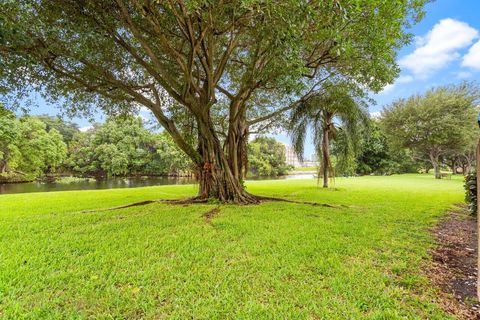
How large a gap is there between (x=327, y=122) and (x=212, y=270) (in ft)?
33.9

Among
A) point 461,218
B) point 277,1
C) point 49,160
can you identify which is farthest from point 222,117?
point 49,160

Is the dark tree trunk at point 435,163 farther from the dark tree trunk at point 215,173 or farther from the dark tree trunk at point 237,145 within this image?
the dark tree trunk at point 215,173

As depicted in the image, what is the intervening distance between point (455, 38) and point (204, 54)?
8075 millimetres

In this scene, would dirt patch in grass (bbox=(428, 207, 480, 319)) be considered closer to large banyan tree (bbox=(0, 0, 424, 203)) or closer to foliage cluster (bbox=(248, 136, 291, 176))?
large banyan tree (bbox=(0, 0, 424, 203))

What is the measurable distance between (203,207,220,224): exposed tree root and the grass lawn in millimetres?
186

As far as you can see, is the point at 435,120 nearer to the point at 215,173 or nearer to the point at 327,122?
the point at 327,122

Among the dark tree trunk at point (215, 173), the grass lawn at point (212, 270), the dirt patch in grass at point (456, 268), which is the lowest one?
the dirt patch in grass at point (456, 268)

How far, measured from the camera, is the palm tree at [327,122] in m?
9.99

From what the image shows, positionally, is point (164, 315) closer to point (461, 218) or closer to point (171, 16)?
point (171, 16)

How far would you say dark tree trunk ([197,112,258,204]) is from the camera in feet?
23.8

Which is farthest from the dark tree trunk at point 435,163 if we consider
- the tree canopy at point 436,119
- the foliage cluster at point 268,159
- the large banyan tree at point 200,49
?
the large banyan tree at point 200,49

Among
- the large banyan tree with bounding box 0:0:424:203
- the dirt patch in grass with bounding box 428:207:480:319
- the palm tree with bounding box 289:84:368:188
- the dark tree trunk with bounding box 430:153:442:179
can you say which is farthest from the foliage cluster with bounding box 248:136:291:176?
the dirt patch in grass with bounding box 428:207:480:319

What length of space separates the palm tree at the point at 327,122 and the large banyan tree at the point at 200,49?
1.41 meters

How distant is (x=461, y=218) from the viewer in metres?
6.00
